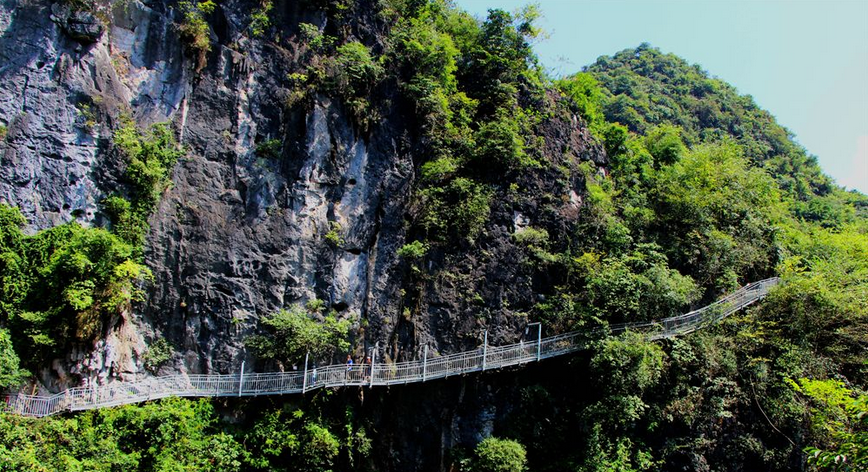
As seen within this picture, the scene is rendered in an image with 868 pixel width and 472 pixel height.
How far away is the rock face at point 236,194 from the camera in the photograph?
62.9 feet

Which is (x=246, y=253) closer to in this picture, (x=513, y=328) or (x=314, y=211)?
(x=314, y=211)

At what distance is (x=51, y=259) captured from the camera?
58.2ft

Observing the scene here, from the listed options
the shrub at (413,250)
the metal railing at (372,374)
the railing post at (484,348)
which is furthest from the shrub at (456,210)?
the metal railing at (372,374)

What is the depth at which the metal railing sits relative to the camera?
17.5m

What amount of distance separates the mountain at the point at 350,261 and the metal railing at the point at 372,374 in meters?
0.41

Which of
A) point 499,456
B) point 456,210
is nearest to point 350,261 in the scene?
point 456,210

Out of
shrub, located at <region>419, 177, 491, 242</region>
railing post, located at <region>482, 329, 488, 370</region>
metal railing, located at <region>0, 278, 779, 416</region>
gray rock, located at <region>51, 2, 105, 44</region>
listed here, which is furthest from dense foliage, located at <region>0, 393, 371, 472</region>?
gray rock, located at <region>51, 2, 105, 44</region>

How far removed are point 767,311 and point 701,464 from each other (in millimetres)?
6120

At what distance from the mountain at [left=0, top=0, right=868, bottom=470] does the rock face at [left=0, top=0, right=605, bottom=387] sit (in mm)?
74

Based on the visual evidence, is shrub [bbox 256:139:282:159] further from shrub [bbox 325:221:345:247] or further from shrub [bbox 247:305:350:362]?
shrub [bbox 247:305:350:362]

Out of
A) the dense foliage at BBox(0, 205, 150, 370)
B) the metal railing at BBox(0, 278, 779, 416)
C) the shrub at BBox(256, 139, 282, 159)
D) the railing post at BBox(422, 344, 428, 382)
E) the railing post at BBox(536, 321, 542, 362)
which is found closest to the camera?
the dense foliage at BBox(0, 205, 150, 370)

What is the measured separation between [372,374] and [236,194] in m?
7.57

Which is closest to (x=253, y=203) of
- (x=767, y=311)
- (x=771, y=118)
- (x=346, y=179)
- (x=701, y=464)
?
(x=346, y=179)

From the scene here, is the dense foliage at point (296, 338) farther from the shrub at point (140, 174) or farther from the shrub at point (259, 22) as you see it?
the shrub at point (259, 22)
